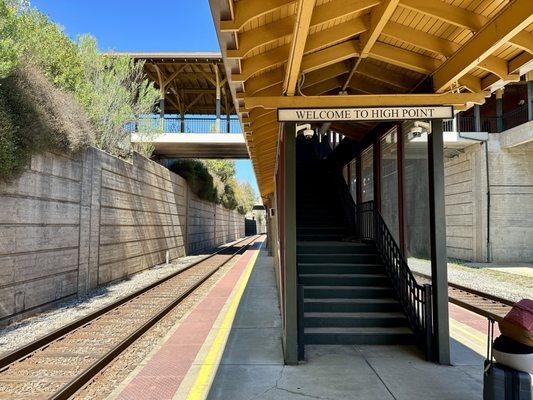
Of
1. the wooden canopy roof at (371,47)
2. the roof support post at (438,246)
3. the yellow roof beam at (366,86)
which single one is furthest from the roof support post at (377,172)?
the roof support post at (438,246)

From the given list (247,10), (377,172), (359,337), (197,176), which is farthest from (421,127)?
(197,176)

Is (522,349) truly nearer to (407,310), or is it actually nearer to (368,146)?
(407,310)

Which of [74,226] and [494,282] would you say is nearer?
[74,226]

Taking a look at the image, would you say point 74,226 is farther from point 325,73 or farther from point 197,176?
point 197,176

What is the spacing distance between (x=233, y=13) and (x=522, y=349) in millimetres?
3812

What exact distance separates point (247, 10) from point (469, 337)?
20.4 feet

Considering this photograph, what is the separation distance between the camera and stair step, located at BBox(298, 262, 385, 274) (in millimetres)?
7336

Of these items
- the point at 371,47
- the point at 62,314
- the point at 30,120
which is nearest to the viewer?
the point at 371,47

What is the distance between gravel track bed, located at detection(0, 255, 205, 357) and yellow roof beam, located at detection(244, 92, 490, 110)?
17.9 feet

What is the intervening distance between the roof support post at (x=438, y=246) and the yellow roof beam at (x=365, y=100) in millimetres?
347

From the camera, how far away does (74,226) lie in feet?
34.9

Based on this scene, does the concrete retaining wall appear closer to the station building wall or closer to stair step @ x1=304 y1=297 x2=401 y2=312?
stair step @ x1=304 y1=297 x2=401 y2=312

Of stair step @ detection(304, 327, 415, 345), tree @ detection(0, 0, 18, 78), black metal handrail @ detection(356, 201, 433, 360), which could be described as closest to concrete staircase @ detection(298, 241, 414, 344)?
stair step @ detection(304, 327, 415, 345)

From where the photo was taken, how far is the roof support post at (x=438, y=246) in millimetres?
5184
